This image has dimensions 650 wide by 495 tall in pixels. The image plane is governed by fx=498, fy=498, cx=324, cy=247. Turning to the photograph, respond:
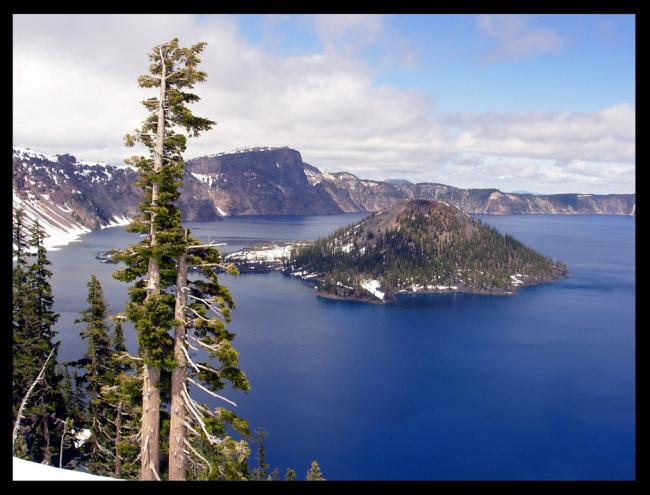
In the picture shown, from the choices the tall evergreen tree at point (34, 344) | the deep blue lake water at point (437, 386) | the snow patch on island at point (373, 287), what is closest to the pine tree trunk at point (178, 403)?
the tall evergreen tree at point (34, 344)

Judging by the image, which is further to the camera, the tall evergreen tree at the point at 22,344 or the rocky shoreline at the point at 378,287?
the rocky shoreline at the point at 378,287

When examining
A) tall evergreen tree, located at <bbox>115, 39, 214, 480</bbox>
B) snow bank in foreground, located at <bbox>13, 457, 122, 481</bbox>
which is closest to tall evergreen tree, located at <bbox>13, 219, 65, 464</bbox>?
tall evergreen tree, located at <bbox>115, 39, 214, 480</bbox>

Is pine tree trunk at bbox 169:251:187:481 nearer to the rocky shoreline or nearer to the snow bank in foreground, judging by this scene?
the snow bank in foreground

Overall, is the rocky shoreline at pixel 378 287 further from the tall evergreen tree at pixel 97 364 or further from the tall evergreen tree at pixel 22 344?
the tall evergreen tree at pixel 22 344

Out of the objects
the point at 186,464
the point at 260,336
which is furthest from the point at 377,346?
the point at 186,464

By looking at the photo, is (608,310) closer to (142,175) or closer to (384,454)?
(384,454)

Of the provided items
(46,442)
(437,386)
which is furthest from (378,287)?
(46,442)
